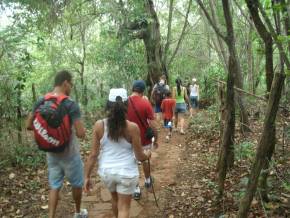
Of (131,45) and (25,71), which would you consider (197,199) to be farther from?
(131,45)

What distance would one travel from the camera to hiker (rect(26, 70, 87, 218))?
436 cm

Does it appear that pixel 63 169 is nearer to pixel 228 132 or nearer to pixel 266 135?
pixel 228 132

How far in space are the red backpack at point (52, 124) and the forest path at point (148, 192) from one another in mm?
1799

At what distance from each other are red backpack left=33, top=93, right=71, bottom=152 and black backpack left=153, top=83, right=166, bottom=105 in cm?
702

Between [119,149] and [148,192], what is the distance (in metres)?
2.64

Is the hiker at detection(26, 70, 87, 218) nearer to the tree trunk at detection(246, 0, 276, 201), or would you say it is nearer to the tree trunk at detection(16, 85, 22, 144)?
the tree trunk at detection(246, 0, 276, 201)

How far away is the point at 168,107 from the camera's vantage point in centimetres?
1085

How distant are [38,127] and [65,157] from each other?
1.79ft

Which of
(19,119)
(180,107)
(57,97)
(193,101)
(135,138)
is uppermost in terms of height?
(57,97)

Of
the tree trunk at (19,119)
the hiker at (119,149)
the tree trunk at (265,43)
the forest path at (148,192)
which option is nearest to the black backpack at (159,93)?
the forest path at (148,192)

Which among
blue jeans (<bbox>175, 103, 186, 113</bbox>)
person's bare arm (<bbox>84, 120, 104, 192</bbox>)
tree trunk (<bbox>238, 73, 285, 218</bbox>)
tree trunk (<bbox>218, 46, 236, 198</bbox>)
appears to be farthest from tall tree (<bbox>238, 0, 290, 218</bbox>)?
blue jeans (<bbox>175, 103, 186, 113</bbox>)

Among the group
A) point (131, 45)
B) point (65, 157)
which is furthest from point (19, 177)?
point (131, 45)

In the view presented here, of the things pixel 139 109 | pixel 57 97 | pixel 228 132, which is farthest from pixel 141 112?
pixel 57 97

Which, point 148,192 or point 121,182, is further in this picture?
point 148,192
